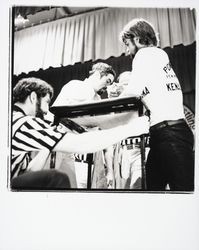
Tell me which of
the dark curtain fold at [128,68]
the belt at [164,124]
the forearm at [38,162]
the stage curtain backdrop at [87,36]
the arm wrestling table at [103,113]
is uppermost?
the stage curtain backdrop at [87,36]

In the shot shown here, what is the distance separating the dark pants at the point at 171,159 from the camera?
1.75m

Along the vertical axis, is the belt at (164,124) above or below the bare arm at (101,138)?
above

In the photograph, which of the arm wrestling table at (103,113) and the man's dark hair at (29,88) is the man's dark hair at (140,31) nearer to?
the arm wrestling table at (103,113)

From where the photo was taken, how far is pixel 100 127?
177cm

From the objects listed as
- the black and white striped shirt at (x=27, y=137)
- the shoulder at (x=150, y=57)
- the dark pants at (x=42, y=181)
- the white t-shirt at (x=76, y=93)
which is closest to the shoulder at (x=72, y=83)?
the white t-shirt at (x=76, y=93)

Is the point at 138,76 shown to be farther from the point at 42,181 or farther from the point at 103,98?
the point at 42,181

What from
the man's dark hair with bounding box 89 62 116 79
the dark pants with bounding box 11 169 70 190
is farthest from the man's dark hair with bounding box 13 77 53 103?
the dark pants with bounding box 11 169 70 190

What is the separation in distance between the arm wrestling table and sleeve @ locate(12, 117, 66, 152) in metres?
0.08

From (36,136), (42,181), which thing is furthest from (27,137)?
(42,181)

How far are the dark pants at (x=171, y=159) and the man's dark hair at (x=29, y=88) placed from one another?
2.21ft

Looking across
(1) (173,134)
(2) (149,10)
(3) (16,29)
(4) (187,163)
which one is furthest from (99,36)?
(4) (187,163)
